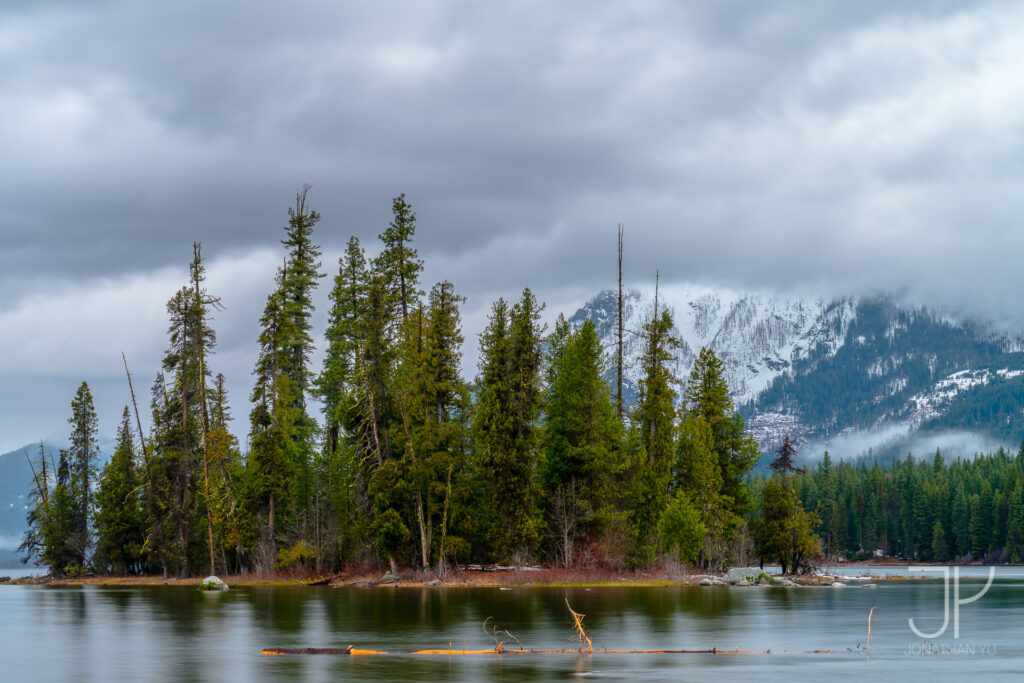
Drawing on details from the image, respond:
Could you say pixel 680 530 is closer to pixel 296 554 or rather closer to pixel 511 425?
pixel 511 425

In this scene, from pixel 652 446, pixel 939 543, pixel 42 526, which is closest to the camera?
pixel 652 446

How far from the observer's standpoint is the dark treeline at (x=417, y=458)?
78.9 m

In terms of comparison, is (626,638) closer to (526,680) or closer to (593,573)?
(526,680)

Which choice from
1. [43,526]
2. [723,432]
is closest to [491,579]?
[723,432]

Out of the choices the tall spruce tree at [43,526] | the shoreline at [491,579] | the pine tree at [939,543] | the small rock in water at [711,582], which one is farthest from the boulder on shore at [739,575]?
the pine tree at [939,543]

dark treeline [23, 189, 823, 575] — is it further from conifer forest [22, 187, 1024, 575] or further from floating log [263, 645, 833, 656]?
floating log [263, 645, 833, 656]

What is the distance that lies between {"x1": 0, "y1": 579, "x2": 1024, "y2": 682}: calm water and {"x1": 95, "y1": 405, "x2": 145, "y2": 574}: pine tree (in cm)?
2888

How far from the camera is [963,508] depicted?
190m

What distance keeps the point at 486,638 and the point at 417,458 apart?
143ft

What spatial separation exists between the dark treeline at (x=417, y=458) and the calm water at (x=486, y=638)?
1037 centimetres

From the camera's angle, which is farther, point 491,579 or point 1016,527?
point 1016,527

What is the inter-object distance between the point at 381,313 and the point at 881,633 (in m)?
51.2

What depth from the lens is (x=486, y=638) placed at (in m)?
36.9

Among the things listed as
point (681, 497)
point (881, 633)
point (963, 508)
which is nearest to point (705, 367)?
point (681, 497)
